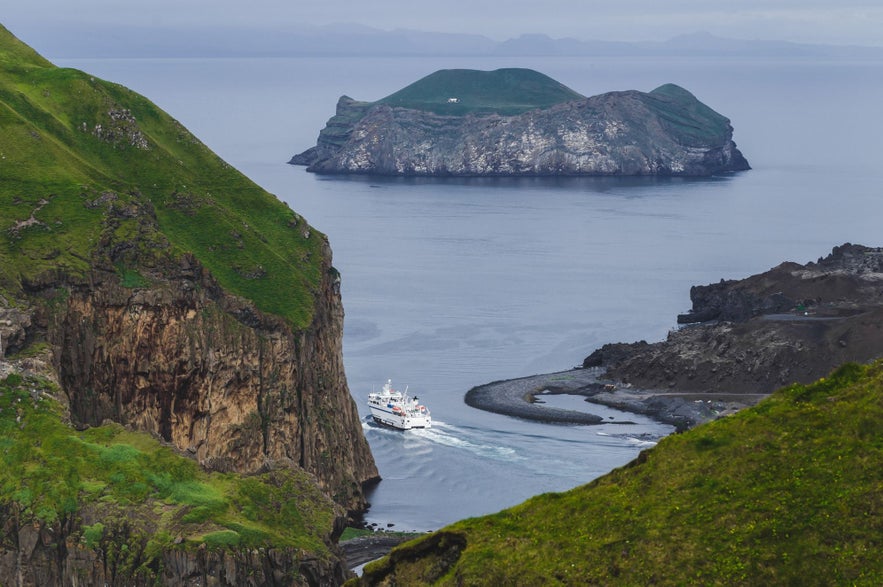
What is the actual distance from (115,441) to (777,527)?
54.0 meters

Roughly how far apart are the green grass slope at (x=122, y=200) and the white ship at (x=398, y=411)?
2914 centimetres

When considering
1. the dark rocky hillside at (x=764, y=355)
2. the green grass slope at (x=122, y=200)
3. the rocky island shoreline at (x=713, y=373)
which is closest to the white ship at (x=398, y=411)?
the rocky island shoreline at (x=713, y=373)

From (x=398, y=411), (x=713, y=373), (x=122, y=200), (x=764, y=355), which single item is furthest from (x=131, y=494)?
(x=764, y=355)

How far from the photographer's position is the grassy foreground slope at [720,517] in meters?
64.5

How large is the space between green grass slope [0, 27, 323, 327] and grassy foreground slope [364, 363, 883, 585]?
190 ft

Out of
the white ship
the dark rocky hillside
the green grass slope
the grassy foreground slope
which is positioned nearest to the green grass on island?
the green grass slope

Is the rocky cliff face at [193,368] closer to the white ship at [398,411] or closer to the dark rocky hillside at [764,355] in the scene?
the white ship at [398,411]

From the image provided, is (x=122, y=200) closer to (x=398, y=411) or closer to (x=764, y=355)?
(x=398, y=411)

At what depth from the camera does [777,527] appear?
6550cm

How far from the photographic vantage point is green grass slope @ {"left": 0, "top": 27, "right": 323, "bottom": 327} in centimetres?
12369

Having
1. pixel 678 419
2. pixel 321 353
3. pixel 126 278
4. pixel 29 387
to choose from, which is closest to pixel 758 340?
pixel 678 419

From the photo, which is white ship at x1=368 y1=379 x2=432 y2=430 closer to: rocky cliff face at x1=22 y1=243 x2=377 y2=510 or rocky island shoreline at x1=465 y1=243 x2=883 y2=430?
rocky island shoreline at x1=465 y1=243 x2=883 y2=430

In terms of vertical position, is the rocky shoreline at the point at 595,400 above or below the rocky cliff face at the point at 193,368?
below

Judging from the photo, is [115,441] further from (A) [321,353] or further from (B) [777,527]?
(B) [777,527]
